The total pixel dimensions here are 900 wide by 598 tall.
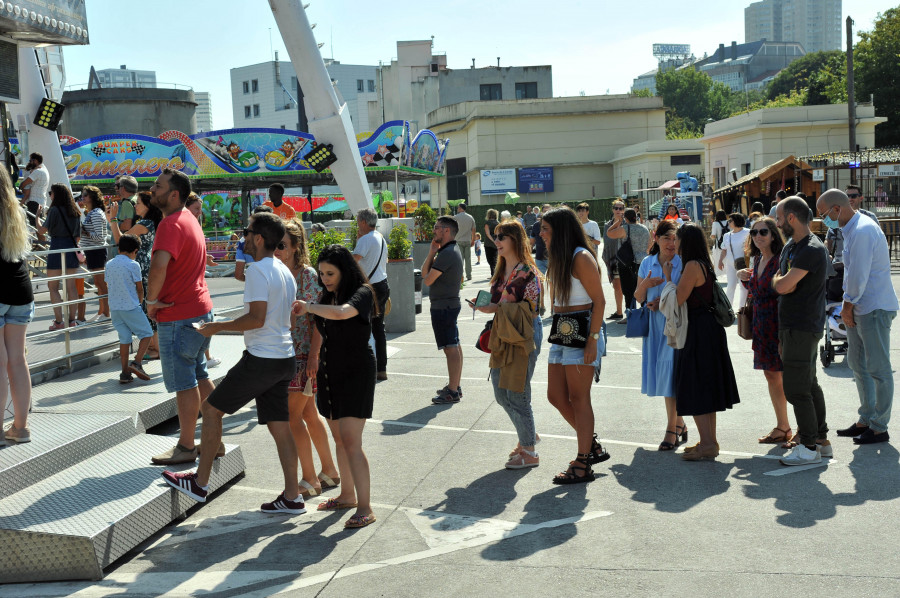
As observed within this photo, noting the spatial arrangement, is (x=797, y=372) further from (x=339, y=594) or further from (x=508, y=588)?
(x=339, y=594)

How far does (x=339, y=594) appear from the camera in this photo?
438cm

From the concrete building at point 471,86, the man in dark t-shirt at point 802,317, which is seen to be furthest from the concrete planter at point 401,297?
the concrete building at point 471,86

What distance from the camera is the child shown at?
8.16 meters

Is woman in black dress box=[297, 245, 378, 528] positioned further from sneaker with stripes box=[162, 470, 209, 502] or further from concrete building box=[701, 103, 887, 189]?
concrete building box=[701, 103, 887, 189]

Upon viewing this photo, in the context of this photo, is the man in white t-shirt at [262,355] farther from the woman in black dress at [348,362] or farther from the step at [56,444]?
the step at [56,444]

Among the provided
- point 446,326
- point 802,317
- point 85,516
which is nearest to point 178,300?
point 85,516

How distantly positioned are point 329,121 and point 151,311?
9.31m

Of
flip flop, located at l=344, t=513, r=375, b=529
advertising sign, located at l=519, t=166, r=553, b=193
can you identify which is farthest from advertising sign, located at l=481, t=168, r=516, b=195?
flip flop, located at l=344, t=513, r=375, b=529

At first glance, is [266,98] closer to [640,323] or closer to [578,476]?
[640,323]

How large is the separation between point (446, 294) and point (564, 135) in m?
47.8

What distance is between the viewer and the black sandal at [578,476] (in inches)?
239

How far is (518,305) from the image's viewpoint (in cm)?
629

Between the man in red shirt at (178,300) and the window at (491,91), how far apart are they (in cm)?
6322

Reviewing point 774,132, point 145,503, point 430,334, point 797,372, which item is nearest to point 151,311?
point 145,503
